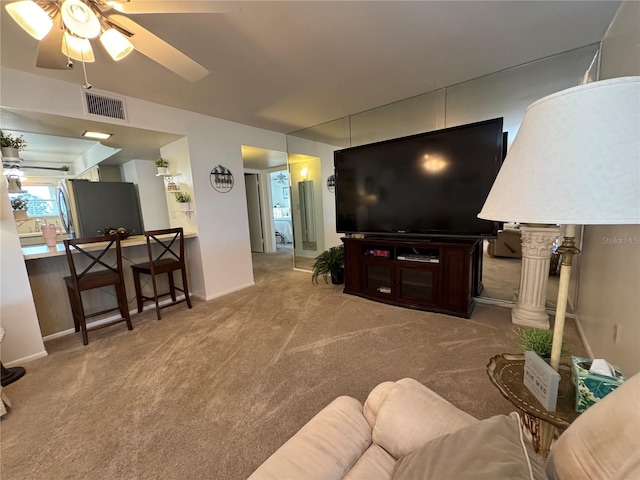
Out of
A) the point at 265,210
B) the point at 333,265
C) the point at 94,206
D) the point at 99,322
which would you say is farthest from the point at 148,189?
the point at 333,265

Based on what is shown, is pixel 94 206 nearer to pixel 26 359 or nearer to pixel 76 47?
pixel 26 359

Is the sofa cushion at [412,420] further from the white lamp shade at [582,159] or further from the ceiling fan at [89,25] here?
the ceiling fan at [89,25]

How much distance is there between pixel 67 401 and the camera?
171 centimetres

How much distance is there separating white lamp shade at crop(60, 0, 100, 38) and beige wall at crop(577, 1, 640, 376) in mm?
2851

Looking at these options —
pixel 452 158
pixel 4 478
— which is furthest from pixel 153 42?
pixel 452 158

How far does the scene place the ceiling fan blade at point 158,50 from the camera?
1315mm

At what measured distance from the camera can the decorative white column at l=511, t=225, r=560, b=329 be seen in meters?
2.36

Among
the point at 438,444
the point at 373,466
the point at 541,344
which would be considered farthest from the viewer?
the point at 541,344

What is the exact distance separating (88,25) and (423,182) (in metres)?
2.72

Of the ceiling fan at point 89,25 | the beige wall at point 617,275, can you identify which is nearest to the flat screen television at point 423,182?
the beige wall at point 617,275

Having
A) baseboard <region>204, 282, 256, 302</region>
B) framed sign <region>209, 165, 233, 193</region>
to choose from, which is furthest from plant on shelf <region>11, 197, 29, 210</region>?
baseboard <region>204, 282, 256, 302</region>

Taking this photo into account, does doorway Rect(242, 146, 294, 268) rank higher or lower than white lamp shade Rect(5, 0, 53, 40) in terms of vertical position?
lower

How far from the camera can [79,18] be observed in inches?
46.4

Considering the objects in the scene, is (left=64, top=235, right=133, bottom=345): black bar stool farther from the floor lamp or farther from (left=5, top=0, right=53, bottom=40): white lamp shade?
the floor lamp
